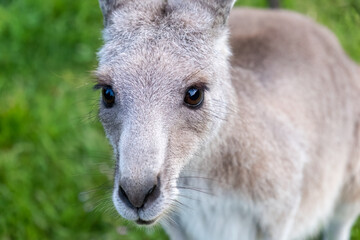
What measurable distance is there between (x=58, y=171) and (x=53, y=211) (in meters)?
0.45

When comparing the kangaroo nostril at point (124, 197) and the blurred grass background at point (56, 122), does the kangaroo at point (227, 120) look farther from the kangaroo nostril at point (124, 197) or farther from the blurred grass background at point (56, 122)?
the blurred grass background at point (56, 122)

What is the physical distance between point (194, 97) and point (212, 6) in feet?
1.94

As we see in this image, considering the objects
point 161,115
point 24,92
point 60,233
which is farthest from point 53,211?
point 161,115

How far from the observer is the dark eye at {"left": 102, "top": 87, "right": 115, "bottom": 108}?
10.6 feet

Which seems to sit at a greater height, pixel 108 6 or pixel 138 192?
pixel 108 6

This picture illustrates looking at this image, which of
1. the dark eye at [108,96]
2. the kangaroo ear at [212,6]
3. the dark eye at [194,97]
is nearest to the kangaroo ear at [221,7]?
the kangaroo ear at [212,6]

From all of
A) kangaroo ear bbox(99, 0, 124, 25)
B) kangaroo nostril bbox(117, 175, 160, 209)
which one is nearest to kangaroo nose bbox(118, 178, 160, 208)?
kangaroo nostril bbox(117, 175, 160, 209)

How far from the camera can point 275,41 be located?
459 cm

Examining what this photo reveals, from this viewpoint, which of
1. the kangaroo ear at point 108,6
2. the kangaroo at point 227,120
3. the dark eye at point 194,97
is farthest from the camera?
the kangaroo ear at point 108,6

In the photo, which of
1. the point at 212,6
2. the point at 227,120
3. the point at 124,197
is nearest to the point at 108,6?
the point at 212,6

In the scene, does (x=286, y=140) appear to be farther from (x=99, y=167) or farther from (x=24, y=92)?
(x=24, y=92)

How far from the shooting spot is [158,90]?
3.09 metres

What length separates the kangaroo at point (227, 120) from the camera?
3.05 m

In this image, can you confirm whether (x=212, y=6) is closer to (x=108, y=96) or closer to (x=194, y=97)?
(x=194, y=97)
